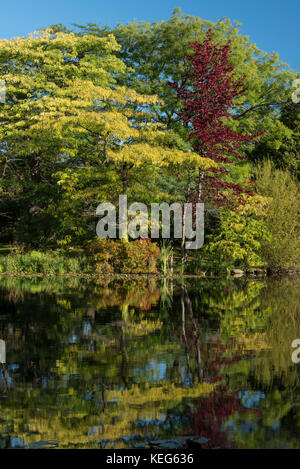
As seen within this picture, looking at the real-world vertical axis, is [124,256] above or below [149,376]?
above

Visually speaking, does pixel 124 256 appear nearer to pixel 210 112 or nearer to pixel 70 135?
pixel 210 112

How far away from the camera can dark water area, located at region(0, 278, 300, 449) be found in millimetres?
3945

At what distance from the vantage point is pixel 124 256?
18.8 meters

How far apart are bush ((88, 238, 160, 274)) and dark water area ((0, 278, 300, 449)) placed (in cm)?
774

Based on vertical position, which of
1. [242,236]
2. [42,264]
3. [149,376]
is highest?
[242,236]

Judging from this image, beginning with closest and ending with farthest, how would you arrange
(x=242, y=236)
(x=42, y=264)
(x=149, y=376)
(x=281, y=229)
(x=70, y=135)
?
(x=149, y=376) → (x=242, y=236) → (x=42, y=264) → (x=281, y=229) → (x=70, y=135)

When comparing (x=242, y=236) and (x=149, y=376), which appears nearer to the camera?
(x=149, y=376)

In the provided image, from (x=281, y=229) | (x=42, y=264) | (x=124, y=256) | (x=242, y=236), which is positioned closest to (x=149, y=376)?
(x=124, y=256)

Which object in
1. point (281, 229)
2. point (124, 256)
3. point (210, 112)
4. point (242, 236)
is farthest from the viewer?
point (281, 229)

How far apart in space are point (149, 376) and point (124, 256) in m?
13.5

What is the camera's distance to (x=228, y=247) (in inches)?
759

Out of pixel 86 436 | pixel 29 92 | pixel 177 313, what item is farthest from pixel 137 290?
pixel 29 92

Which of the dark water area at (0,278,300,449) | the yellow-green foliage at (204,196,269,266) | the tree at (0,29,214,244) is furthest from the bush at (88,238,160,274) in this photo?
the dark water area at (0,278,300,449)
